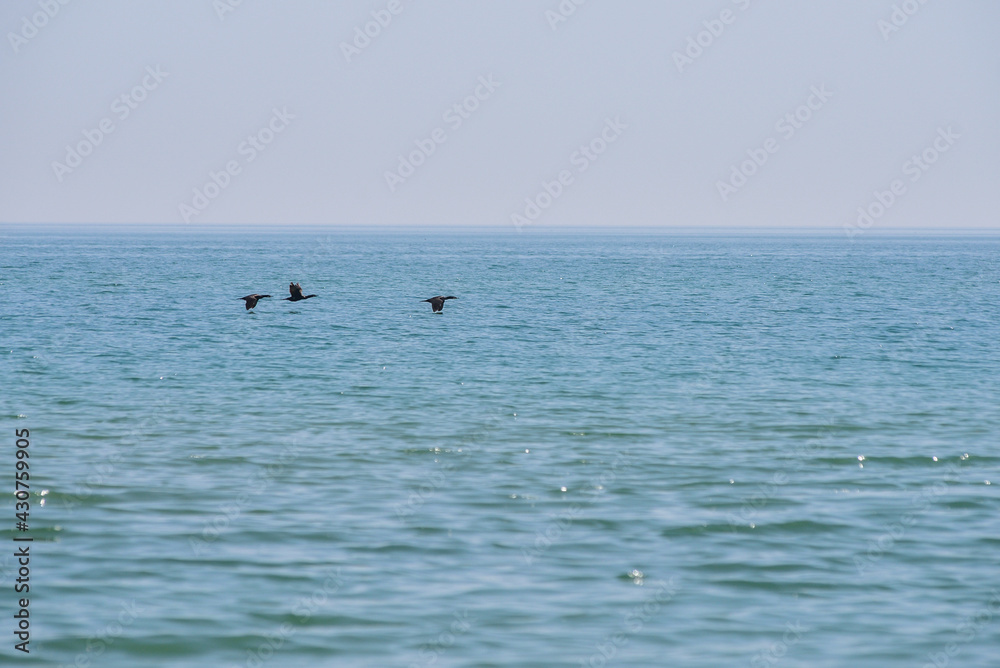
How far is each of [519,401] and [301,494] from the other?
10.5m

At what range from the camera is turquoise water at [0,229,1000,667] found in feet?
40.7

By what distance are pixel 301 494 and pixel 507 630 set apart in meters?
6.42

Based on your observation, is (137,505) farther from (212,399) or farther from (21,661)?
(212,399)

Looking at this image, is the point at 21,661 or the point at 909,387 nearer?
the point at 21,661

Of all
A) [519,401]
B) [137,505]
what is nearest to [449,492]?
[137,505]

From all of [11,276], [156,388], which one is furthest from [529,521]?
[11,276]

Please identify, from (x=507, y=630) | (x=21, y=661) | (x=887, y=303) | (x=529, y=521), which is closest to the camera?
(x=21, y=661)

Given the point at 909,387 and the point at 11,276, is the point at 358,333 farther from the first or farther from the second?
the point at 11,276

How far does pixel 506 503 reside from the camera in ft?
58.0

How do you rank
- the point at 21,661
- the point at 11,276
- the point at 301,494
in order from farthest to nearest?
the point at 11,276, the point at 301,494, the point at 21,661

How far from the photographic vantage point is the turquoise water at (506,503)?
40.7 feet

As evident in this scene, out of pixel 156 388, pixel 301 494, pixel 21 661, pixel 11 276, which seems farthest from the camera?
pixel 11 276

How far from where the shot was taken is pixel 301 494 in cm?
1800

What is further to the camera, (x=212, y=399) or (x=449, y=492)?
(x=212, y=399)
